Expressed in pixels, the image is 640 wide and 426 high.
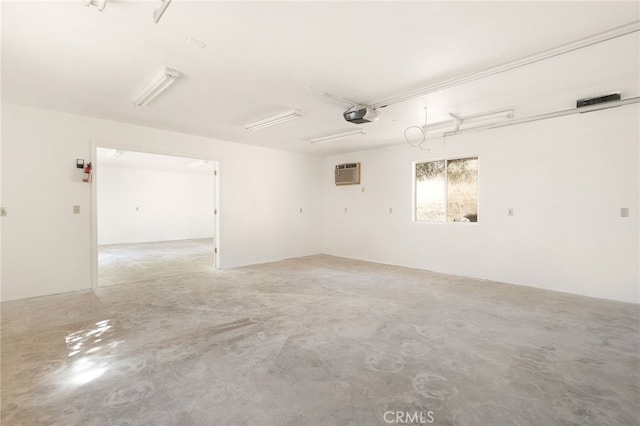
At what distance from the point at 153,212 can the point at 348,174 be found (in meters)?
7.59

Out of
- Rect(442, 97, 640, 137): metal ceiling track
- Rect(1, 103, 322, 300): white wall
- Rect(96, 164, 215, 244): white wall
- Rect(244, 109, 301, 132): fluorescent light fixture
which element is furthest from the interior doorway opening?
Rect(442, 97, 640, 137): metal ceiling track

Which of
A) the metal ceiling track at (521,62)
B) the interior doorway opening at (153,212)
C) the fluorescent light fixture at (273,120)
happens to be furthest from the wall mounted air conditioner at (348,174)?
the metal ceiling track at (521,62)

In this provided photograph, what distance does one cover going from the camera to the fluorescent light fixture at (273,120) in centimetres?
414

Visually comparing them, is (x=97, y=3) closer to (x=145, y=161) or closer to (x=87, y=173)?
(x=87, y=173)

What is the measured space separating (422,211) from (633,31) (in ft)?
13.5

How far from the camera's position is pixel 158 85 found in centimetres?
316

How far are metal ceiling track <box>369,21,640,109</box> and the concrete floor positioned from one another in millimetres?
2624

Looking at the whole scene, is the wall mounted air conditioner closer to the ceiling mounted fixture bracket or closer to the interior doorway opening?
the interior doorway opening

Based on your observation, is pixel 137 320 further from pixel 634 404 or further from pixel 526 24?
pixel 526 24

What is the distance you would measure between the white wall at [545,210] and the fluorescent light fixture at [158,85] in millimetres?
4688

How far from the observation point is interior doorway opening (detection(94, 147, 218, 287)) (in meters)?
6.95

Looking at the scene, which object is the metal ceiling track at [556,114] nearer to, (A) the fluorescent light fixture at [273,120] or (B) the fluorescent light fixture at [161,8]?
(A) the fluorescent light fixture at [273,120]

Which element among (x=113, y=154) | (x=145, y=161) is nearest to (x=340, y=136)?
(x=113, y=154)

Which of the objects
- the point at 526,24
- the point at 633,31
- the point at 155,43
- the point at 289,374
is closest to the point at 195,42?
the point at 155,43
